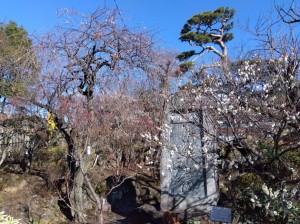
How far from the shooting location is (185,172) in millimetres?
7039

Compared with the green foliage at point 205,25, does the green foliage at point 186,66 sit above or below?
below

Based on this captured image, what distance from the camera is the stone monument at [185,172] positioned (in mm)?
6707

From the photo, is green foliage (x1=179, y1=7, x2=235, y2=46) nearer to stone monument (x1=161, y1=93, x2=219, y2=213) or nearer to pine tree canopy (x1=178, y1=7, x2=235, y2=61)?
pine tree canopy (x1=178, y1=7, x2=235, y2=61)

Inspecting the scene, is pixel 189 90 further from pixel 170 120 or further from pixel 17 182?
pixel 17 182

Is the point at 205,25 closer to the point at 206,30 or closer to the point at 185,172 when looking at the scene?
the point at 206,30

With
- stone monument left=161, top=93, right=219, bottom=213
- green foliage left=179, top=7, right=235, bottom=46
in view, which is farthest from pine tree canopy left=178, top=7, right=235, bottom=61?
stone monument left=161, top=93, right=219, bottom=213

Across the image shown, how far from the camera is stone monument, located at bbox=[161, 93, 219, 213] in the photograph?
6.71m

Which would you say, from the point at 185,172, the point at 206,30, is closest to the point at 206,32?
the point at 206,30

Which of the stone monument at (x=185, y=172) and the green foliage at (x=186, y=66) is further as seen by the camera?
the green foliage at (x=186, y=66)

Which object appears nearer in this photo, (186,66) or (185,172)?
(185,172)

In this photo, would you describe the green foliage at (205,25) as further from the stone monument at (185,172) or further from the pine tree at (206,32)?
the stone monument at (185,172)

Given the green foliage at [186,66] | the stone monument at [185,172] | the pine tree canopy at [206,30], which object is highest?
the pine tree canopy at [206,30]

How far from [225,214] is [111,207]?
402 cm

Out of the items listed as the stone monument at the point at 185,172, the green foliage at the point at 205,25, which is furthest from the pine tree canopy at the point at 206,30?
the stone monument at the point at 185,172
